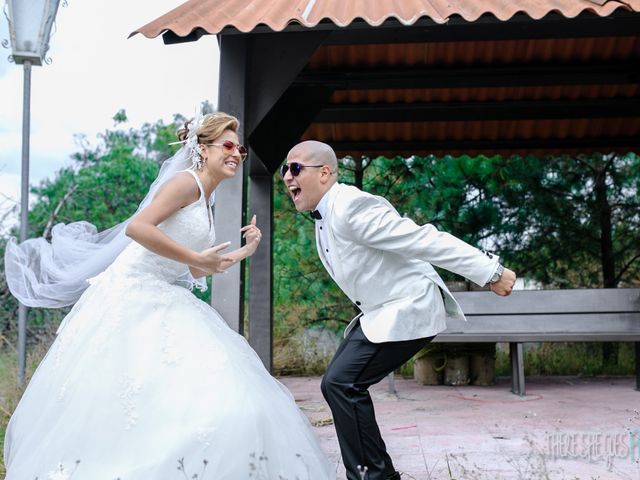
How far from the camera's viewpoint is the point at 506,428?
5.89 m

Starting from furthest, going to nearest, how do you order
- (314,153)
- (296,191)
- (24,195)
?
(24,195) < (296,191) < (314,153)

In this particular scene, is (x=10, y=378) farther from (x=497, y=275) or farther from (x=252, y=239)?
(x=497, y=275)

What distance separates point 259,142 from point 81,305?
304 centimetres

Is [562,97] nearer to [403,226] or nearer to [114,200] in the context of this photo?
[403,226]

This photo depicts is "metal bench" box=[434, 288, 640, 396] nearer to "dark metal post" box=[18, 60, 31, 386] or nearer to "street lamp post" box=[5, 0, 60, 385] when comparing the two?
"dark metal post" box=[18, 60, 31, 386]

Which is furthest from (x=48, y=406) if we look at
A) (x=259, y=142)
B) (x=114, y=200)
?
(x=114, y=200)

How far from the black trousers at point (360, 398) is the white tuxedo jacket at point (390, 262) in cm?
10

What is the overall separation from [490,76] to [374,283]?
4.48 meters

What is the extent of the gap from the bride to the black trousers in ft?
0.68

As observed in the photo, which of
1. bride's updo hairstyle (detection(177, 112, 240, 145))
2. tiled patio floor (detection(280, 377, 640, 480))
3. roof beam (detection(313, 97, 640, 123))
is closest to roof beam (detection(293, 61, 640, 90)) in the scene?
roof beam (detection(313, 97, 640, 123))

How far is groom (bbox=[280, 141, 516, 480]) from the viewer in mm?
3549

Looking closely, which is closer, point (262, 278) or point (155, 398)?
point (155, 398)

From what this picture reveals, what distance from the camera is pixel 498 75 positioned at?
295 inches

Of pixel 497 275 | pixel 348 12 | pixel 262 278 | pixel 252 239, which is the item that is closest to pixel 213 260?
pixel 252 239
